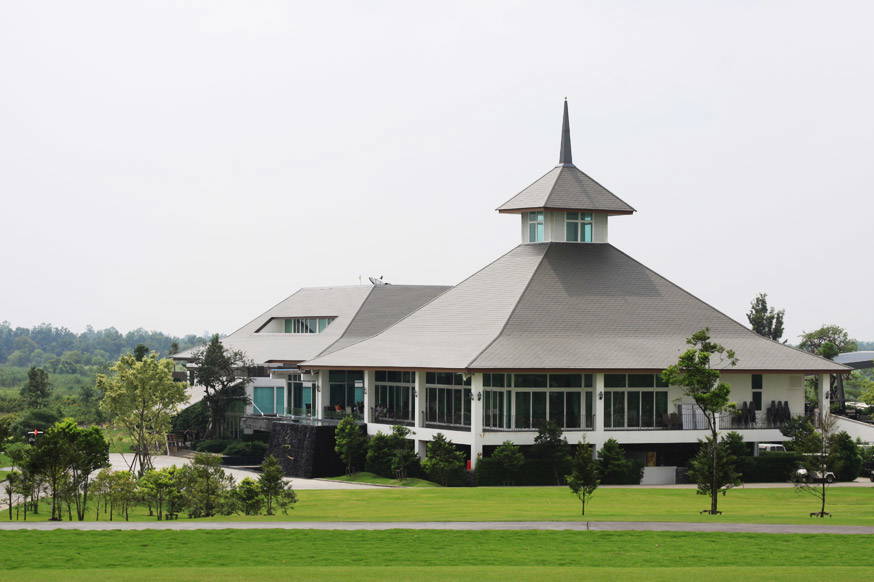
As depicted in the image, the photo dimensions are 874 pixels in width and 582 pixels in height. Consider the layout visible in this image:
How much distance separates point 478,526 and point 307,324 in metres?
58.1

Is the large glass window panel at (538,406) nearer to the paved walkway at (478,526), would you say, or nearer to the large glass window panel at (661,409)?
the large glass window panel at (661,409)

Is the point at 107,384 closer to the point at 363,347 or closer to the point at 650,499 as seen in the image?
the point at 363,347

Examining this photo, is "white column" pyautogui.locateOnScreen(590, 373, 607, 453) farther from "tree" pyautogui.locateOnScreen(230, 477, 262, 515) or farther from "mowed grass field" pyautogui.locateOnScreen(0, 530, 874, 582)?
"mowed grass field" pyautogui.locateOnScreen(0, 530, 874, 582)

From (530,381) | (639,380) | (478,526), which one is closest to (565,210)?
(639,380)

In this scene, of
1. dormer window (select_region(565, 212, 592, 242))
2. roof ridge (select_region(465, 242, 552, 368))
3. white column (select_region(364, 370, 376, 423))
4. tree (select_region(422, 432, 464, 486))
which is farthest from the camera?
dormer window (select_region(565, 212, 592, 242))

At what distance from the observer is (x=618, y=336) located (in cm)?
6303

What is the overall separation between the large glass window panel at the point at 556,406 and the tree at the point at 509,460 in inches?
135

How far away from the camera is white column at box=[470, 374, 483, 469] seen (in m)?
58.0

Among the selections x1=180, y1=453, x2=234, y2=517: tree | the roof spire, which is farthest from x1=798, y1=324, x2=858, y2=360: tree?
x1=180, y1=453, x2=234, y2=517: tree

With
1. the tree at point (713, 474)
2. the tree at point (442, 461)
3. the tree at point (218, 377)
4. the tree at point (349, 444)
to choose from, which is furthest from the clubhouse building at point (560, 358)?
the tree at point (713, 474)

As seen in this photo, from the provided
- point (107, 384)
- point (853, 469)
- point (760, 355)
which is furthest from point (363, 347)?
point (853, 469)

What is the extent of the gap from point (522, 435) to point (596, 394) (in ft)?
12.9

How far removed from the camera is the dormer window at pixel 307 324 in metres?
89.6

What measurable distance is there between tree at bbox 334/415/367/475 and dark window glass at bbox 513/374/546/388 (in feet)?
28.8
